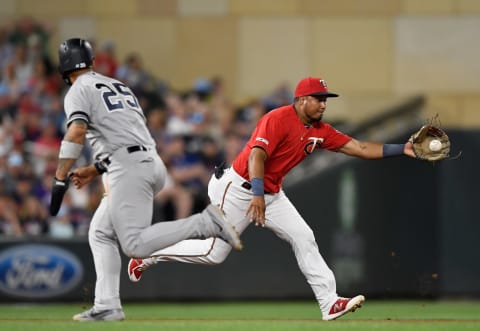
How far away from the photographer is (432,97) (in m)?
19.3

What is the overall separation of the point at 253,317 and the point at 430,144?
8.63ft

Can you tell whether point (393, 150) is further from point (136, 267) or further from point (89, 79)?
point (89, 79)

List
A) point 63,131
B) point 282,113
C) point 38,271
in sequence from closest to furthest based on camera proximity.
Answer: point 282,113, point 38,271, point 63,131

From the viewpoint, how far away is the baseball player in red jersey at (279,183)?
949 cm

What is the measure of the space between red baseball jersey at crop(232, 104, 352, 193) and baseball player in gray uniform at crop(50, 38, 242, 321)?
1026 millimetres

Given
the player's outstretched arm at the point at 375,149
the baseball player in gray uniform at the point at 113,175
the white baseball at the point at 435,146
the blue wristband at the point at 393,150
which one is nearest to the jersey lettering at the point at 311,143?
the player's outstretched arm at the point at 375,149

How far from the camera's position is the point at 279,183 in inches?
387

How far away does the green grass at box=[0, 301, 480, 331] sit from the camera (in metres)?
8.52

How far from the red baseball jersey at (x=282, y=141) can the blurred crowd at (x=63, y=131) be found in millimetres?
4622

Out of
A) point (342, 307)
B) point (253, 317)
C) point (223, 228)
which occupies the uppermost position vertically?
point (223, 228)

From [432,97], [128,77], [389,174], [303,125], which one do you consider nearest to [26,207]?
[128,77]

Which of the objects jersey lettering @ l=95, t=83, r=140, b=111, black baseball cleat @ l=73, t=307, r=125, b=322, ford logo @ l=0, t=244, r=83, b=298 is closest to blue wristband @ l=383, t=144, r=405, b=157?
jersey lettering @ l=95, t=83, r=140, b=111

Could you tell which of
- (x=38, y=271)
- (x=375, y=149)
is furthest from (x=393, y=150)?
(x=38, y=271)

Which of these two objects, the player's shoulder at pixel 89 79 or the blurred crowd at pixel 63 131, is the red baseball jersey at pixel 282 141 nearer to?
the player's shoulder at pixel 89 79
